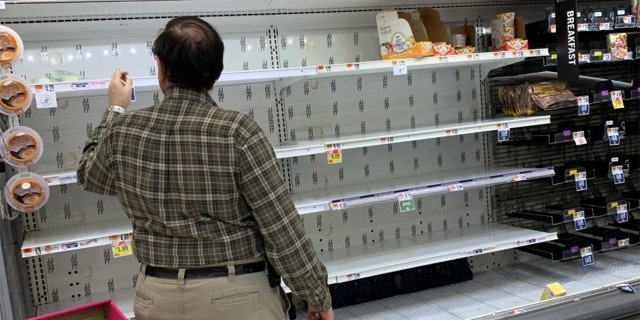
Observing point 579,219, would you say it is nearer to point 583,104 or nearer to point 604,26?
point 583,104

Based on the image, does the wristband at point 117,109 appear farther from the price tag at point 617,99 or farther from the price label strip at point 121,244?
the price tag at point 617,99

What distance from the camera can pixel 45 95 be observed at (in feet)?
7.53

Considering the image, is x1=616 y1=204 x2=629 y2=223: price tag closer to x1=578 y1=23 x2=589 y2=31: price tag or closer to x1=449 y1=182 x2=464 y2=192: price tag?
x1=578 y1=23 x2=589 y2=31: price tag

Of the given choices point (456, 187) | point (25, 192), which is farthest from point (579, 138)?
point (25, 192)

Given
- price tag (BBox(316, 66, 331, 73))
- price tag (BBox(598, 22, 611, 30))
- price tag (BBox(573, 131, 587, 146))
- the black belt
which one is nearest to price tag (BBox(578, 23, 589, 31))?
price tag (BBox(598, 22, 611, 30))

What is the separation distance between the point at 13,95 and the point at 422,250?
88.1 inches

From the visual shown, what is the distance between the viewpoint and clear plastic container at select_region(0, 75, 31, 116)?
221 cm

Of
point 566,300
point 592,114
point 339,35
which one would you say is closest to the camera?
point 566,300

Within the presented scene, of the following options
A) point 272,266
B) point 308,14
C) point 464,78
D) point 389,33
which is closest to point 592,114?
point 464,78

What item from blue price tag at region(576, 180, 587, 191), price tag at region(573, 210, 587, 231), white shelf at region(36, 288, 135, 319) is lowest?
white shelf at region(36, 288, 135, 319)

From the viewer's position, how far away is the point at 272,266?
5.15 feet

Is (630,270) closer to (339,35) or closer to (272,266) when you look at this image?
(339,35)

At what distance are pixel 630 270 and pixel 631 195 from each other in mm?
594

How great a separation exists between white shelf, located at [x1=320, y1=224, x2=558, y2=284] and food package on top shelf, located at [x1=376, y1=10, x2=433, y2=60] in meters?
1.12
